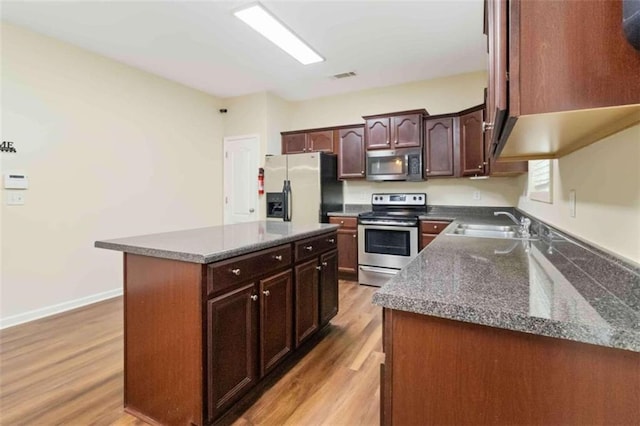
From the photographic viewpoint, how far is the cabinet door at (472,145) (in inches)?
146

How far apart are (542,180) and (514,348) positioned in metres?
1.92

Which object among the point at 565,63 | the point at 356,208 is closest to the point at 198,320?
the point at 565,63

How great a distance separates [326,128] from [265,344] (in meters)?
3.56

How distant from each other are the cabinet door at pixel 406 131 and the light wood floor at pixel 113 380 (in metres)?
2.34

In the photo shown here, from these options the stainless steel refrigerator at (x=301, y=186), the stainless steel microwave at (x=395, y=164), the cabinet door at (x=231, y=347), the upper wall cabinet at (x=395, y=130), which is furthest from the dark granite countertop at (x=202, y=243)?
the upper wall cabinet at (x=395, y=130)

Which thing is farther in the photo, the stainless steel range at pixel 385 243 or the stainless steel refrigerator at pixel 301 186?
the stainless steel refrigerator at pixel 301 186

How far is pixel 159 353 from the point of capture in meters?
1.62

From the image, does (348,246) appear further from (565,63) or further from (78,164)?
(565,63)

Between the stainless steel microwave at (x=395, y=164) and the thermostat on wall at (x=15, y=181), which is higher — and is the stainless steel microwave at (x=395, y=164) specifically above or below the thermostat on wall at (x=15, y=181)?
above

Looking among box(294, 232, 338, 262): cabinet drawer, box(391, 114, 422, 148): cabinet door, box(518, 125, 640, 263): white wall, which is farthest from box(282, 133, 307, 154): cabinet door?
box(518, 125, 640, 263): white wall

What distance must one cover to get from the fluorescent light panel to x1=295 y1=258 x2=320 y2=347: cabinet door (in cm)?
220

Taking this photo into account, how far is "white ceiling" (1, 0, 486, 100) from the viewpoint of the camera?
9.00ft

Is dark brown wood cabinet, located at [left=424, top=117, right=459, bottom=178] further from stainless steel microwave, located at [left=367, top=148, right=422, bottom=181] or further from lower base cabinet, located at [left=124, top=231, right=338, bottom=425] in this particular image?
lower base cabinet, located at [left=124, top=231, right=338, bottom=425]

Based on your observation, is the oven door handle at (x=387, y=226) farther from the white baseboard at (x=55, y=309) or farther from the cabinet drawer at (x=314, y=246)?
the white baseboard at (x=55, y=309)
